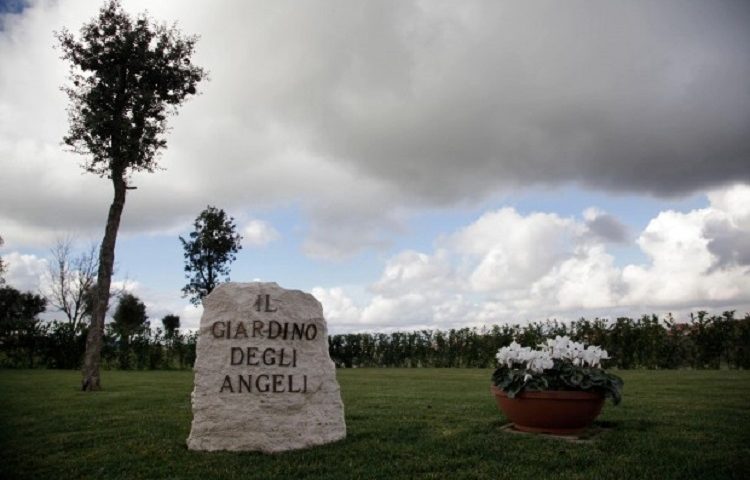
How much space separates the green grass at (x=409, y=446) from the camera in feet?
16.5

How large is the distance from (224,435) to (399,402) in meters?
4.32

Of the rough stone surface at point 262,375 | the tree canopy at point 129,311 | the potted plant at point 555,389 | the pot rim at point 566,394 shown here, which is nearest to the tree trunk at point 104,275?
the rough stone surface at point 262,375

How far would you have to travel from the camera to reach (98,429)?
23.7ft

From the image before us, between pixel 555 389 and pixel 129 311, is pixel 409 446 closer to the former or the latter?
pixel 555 389

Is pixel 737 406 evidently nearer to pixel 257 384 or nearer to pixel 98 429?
pixel 257 384

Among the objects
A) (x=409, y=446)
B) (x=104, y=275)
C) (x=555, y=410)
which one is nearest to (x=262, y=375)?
(x=409, y=446)

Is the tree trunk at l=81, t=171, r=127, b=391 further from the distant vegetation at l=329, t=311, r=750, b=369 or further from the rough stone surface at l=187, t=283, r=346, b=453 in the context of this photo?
the distant vegetation at l=329, t=311, r=750, b=369

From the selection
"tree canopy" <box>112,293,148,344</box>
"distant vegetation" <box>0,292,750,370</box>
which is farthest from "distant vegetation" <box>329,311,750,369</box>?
"tree canopy" <box>112,293,148,344</box>

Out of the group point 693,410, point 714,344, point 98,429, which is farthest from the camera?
point 714,344

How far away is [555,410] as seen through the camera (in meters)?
6.15

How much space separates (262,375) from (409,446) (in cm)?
186

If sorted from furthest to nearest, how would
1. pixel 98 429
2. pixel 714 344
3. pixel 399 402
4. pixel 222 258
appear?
1. pixel 222 258
2. pixel 714 344
3. pixel 399 402
4. pixel 98 429

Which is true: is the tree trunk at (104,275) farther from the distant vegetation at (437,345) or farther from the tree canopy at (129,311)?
the tree canopy at (129,311)

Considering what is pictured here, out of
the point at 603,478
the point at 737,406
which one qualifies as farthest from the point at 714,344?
the point at 603,478
